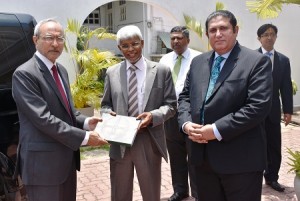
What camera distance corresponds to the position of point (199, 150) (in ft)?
8.18

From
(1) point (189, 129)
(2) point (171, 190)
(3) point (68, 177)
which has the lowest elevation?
(2) point (171, 190)

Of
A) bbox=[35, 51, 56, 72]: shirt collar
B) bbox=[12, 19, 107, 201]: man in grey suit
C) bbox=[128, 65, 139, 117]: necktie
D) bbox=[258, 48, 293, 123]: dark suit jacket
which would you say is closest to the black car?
bbox=[12, 19, 107, 201]: man in grey suit

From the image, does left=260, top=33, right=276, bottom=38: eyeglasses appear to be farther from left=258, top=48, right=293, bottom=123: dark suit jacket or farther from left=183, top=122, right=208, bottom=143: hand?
left=183, top=122, right=208, bottom=143: hand

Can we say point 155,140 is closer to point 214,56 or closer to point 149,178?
point 149,178

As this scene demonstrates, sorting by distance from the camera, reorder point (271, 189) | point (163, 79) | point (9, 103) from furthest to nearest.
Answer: point (271, 189)
point (163, 79)
point (9, 103)

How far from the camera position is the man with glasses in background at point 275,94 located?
418 centimetres

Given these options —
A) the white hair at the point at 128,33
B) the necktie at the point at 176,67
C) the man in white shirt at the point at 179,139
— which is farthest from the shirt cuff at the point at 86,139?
the necktie at the point at 176,67

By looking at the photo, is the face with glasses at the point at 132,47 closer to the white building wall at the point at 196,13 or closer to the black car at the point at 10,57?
the black car at the point at 10,57

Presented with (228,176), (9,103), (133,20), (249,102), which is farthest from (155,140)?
(133,20)

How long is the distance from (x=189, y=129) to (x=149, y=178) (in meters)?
0.69

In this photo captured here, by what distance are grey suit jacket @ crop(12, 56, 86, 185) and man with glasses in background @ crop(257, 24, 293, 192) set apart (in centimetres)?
274

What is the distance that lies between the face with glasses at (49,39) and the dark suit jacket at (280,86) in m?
2.85

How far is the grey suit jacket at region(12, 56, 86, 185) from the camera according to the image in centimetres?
223

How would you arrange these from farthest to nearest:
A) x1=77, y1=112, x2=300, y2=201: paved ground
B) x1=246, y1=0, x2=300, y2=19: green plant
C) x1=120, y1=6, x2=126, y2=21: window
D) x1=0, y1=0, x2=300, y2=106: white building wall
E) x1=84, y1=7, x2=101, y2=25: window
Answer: x1=84, y1=7, x2=101, y2=25: window
x1=120, y1=6, x2=126, y2=21: window
x1=0, y1=0, x2=300, y2=106: white building wall
x1=77, y1=112, x2=300, y2=201: paved ground
x1=246, y1=0, x2=300, y2=19: green plant
